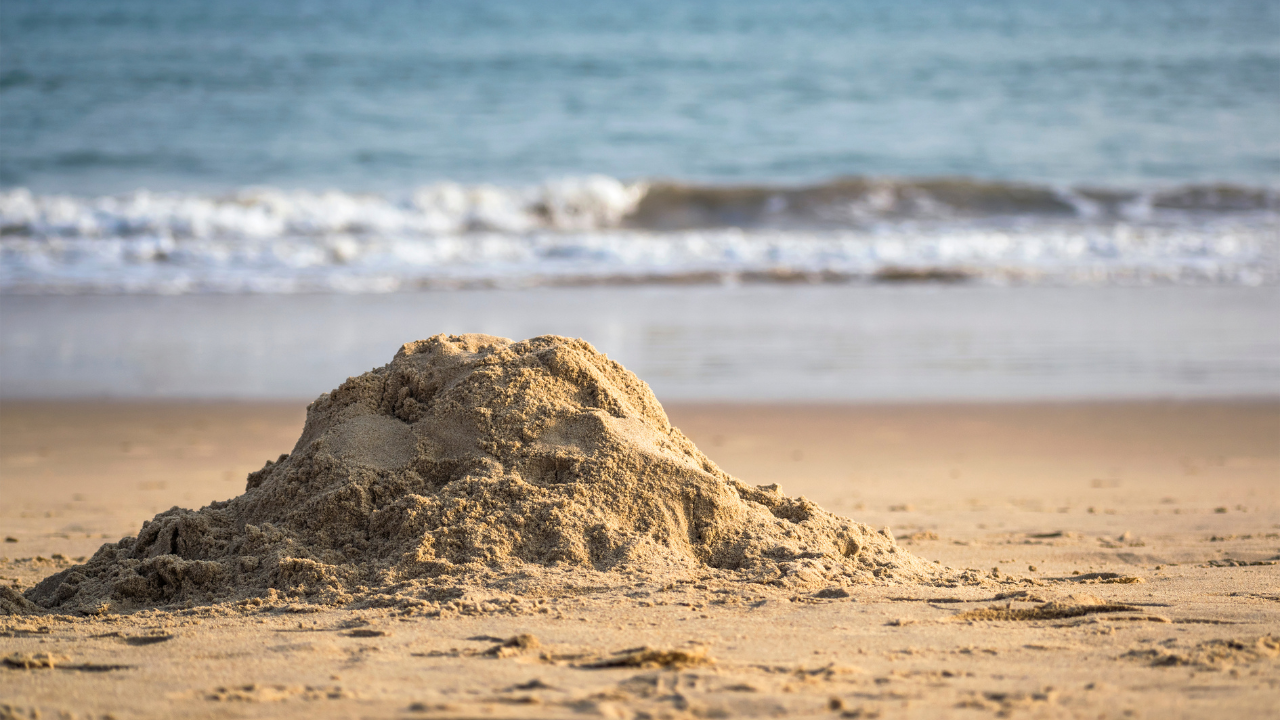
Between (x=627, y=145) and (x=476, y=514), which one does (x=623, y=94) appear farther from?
(x=476, y=514)

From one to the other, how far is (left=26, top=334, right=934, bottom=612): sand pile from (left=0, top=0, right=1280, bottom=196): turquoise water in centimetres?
1400

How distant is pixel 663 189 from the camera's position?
16797 millimetres

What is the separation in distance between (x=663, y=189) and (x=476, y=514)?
14087mm

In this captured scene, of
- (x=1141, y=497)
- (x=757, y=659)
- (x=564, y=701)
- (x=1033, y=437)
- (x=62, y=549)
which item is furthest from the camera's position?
(x=1033, y=437)

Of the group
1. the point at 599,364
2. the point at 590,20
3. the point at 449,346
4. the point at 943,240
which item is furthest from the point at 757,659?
the point at 590,20

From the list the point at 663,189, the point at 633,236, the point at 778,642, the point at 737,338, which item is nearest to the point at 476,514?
the point at 778,642

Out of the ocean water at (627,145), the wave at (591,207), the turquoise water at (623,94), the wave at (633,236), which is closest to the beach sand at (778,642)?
the wave at (633,236)

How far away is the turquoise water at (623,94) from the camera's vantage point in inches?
713

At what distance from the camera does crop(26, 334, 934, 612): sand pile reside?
120 inches

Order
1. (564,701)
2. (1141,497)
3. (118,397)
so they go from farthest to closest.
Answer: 1. (118,397)
2. (1141,497)
3. (564,701)

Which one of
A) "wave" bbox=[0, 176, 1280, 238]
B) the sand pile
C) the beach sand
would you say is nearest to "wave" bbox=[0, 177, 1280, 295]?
"wave" bbox=[0, 176, 1280, 238]

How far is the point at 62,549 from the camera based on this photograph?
4074mm

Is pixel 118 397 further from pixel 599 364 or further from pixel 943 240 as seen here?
pixel 943 240

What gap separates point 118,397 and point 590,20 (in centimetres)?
2466
